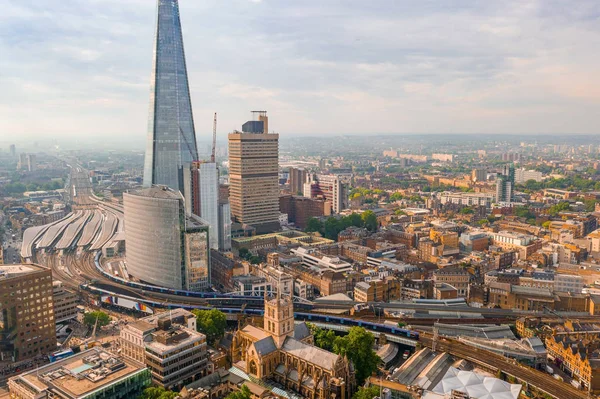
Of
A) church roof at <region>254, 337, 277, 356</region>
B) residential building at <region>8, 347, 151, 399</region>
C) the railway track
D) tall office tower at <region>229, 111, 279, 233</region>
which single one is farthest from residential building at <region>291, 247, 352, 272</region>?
residential building at <region>8, 347, 151, 399</region>

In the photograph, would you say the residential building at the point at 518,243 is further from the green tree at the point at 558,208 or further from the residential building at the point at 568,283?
the green tree at the point at 558,208

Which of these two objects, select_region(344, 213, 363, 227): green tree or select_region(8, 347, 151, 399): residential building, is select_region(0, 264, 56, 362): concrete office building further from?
select_region(344, 213, 363, 227): green tree

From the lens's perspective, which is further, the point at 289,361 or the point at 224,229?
the point at 224,229

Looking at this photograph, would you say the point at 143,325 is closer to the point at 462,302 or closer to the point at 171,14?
the point at 462,302

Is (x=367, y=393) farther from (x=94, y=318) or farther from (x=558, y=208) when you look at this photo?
(x=558, y=208)

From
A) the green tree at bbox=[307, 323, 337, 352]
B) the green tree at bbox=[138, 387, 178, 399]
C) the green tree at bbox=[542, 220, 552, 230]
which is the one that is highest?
the green tree at bbox=[542, 220, 552, 230]

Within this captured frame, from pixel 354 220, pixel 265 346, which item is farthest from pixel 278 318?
pixel 354 220

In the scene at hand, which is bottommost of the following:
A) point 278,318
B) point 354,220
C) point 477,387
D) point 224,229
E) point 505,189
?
point 477,387

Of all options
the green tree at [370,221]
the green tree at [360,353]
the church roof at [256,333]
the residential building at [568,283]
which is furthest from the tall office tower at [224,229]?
the residential building at [568,283]
